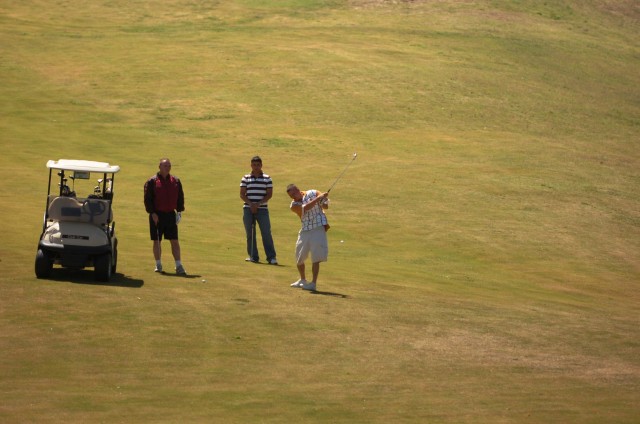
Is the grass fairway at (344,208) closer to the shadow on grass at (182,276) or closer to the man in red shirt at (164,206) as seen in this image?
the shadow on grass at (182,276)

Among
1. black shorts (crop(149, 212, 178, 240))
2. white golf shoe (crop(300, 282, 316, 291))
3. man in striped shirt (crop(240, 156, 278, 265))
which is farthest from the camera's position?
man in striped shirt (crop(240, 156, 278, 265))

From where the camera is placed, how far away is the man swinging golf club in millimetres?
20547

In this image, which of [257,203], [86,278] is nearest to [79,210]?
[86,278]

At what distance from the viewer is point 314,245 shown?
20.5 m

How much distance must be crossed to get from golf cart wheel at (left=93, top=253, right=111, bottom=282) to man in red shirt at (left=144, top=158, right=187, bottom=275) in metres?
1.69

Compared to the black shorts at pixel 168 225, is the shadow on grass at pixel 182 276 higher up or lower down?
lower down

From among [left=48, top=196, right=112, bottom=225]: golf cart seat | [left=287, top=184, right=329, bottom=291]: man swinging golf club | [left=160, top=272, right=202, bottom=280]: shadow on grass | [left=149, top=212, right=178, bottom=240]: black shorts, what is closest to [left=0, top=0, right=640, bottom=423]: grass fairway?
[left=160, top=272, right=202, bottom=280]: shadow on grass

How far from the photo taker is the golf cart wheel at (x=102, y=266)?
1947cm

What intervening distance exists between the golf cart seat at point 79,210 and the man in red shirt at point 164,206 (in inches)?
59.8

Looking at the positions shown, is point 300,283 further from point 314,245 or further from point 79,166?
point 79,166

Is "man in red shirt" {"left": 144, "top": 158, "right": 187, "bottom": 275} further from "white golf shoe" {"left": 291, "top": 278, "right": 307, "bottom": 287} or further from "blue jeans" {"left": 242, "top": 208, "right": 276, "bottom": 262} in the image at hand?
"blue jeans" {"left": 242, "top": 208, "right": 276, "bottom": 262}

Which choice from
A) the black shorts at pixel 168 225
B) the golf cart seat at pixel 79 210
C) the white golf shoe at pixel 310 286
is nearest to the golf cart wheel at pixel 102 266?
the golf cart seat at pixel 79 210

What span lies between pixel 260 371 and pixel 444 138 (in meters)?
31.4

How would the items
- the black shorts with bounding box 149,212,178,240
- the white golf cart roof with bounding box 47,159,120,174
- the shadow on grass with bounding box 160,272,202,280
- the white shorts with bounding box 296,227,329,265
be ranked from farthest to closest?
the black shorts with bounding box 149,212,178,240 < the shadow on grass with bounding box 160,272,202,280 < the white shorts with bounding box 296,227,329,265 < the white golf cart roof with bounding box 47,159,120,174
